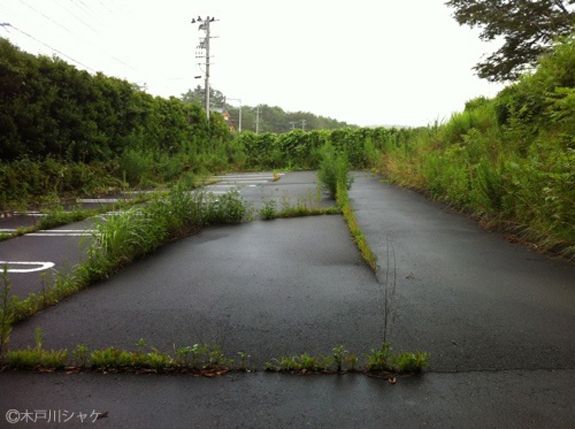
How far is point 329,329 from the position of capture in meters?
2.91

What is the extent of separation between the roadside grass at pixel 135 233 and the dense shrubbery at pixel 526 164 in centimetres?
407

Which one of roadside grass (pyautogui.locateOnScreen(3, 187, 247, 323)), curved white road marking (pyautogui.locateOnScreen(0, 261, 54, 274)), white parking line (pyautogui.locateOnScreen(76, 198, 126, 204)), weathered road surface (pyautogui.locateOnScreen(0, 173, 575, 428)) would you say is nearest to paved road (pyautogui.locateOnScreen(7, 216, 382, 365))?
weathered road surface (pyautogui.locateOnScreen(0, 173, 575, 428))

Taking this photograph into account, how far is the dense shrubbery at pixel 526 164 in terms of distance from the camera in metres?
4.57

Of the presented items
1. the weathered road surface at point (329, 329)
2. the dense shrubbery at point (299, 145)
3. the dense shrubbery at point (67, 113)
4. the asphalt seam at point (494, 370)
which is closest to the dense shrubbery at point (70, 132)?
the dense shrubbery at point (67, 113)

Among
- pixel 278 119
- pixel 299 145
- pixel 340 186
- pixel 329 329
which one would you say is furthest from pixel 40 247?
pixel 278 119

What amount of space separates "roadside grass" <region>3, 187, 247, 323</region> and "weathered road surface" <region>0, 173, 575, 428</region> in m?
0.14

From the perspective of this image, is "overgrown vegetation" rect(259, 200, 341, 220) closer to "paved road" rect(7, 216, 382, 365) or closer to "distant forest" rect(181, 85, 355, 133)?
"paved road" rect(7, 216, 382, 365)

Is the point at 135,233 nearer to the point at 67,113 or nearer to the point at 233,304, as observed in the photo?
the point at 233,304

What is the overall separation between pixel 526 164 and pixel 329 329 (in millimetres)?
4158

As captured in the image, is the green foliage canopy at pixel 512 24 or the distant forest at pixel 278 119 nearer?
the green foliage canopy at pixel 512 24

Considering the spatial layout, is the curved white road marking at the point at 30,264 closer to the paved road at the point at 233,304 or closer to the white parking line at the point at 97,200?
the paved road at the point at 233,304

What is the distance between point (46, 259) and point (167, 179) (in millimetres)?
7577

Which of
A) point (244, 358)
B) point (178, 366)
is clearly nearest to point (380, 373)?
point (244, 358)

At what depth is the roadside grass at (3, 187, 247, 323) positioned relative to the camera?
3607mm
